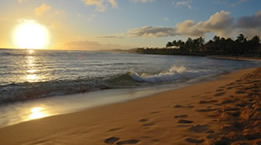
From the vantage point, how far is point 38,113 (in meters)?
4.88

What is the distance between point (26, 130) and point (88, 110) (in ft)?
5.58

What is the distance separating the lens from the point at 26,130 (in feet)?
11.9

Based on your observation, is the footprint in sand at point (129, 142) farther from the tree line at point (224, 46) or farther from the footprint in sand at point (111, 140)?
the tree line at point (224, 46)

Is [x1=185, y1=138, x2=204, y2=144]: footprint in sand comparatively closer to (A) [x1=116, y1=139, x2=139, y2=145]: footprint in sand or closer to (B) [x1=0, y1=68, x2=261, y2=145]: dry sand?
(B) [x1=0, y1=68, x2=261, y2=145]: dry sand

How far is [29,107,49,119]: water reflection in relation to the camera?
4571mm

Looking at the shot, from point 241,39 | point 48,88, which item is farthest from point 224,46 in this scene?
point 48,88

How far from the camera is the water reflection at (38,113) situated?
4.57 meters

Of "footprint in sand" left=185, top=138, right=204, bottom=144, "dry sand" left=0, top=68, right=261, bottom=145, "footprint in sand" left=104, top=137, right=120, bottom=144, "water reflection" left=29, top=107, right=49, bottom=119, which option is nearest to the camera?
"footprint in sand" left=185, top=138, right=204, bottom=144

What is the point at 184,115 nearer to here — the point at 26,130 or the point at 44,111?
the point at 26,130

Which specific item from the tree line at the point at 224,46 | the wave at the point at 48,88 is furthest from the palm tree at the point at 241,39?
the wave at the point at 48,88

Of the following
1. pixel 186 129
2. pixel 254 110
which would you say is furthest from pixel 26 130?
pixel 254 110

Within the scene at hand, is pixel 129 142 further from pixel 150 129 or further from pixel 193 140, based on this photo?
pixel 193 140

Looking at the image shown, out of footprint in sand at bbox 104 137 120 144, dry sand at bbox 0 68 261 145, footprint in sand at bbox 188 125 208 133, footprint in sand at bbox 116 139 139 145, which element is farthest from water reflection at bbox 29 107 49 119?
footprint in sand at bbox 188 125 208 133

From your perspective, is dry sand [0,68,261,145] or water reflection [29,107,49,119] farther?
water reflection [29,107,49,119]
